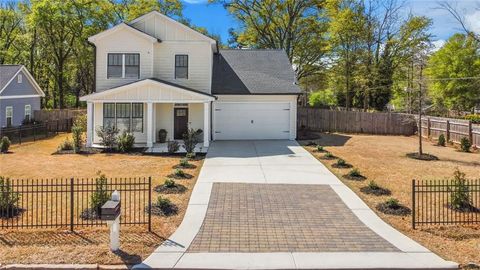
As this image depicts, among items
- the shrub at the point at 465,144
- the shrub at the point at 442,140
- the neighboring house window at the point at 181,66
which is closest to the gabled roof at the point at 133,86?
the neighboring house window at the point at 181,66

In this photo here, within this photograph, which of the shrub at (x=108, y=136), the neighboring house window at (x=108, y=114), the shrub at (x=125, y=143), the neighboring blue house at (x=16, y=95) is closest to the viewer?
the shrub at (x=125, y=143)

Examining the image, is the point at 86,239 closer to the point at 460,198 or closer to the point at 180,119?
the point at 460,198

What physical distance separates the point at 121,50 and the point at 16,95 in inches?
539

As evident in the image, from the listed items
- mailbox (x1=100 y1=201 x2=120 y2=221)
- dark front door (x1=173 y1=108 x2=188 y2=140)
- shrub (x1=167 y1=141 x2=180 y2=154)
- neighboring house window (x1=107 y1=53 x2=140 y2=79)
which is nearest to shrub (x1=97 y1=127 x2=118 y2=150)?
shrub (x1=167 y1=141 x2=180 y2=154)

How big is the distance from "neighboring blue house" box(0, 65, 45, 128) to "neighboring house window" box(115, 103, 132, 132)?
1219 cm

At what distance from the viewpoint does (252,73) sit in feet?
90.0

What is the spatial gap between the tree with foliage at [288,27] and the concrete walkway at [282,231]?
30.1m

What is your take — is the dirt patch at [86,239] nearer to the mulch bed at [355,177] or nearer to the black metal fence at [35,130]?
the mulch bed at [355,177]

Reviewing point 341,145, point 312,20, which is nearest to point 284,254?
point 341,145

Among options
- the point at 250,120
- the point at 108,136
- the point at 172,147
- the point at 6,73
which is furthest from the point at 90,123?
the point at 6,73

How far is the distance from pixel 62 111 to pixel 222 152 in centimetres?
2040

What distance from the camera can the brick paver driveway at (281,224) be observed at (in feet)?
27.1

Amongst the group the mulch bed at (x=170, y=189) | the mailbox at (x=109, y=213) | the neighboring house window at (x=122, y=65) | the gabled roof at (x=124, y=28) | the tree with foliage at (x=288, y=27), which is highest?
the tree with foliage at (x=288, y=27)

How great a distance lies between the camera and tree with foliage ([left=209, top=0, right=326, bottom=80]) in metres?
42.5
